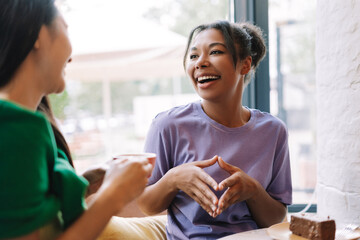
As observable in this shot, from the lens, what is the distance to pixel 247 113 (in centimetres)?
188

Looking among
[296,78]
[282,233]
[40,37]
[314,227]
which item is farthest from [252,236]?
[296,78]

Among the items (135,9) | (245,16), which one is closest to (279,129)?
(245,16)

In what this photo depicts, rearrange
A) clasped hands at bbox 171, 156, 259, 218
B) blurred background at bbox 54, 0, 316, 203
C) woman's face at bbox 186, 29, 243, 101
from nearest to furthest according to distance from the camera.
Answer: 1. clasped hands at bbox 171, 156, 259, 218
2. woman's face at bbox 186, 29, 243, 101
3. blurred background at bbox 54, 0, 316, 203

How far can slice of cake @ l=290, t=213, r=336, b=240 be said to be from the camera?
1.23 metres

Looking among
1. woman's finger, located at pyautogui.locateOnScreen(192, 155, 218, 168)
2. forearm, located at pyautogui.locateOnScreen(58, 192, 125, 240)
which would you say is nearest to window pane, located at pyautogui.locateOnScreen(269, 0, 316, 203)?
woman's finger, located at pyautogui.locateOnScreen(192, 155, 218, 168)

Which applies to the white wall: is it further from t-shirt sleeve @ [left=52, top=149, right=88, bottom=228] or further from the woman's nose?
t-shirt sleeve @ [left=52, top=149, right=88, bottom=228]

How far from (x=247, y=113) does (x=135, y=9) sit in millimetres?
1291

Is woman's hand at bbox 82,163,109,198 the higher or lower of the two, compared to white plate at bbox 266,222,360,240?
higher

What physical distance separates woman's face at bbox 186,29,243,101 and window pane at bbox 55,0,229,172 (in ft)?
2.52

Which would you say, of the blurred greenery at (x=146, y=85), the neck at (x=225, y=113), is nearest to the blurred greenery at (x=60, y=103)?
the blurred greenery at (x=146, y=85)

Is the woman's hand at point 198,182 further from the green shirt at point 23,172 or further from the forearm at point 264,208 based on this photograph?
the green shirt at point 23,172

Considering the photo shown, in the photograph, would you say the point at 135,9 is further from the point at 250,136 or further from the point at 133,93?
the point at 250,136

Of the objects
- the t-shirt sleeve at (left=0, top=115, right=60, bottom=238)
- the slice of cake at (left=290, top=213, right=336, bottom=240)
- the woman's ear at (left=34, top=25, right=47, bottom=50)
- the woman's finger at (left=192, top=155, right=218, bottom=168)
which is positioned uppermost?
the woman's ear at (left=34, top=25, right=47, bottom=50)

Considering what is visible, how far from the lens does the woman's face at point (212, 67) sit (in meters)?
1.69
